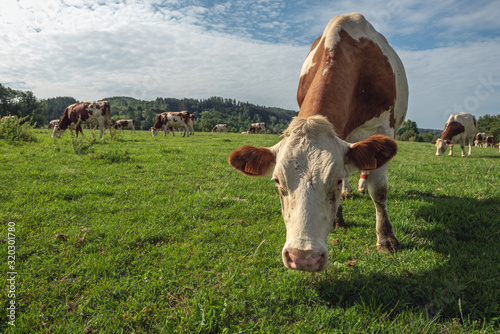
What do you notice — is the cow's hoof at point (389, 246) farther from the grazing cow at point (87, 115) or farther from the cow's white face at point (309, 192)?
the grazing cow at point (87, 115)

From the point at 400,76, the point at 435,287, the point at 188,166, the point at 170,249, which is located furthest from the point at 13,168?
the point at 400,76

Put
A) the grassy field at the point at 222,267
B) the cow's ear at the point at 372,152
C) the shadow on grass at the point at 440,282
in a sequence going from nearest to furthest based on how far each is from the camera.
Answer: the grassy field at the point at 222,267 < the shadow on grass at the point at 440,282 < the cow's ear at the point at 372,152

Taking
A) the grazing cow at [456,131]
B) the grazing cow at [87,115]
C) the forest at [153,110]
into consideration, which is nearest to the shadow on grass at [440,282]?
the grazing cow at [456,131]

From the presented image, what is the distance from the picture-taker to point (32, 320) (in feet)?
6.82

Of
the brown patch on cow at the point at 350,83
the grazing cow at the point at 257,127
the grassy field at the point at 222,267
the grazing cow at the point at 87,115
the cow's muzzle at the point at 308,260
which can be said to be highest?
the grazing cow at the point at 257,127

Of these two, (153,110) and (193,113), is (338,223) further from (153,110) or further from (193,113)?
(193,113)

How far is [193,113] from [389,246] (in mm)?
132211

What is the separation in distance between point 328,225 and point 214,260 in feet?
4.76

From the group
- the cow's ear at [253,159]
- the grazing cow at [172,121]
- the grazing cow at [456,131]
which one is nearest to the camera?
the cow's ear at [253,159]

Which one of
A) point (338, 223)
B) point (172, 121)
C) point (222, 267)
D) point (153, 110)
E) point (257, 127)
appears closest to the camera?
point (222, 267)

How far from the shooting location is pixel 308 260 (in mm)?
2018

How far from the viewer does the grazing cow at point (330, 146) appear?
2.20m

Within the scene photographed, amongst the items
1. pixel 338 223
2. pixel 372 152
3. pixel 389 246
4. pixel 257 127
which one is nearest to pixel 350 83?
pixel 372 152

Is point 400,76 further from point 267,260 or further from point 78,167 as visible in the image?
point 78,167
